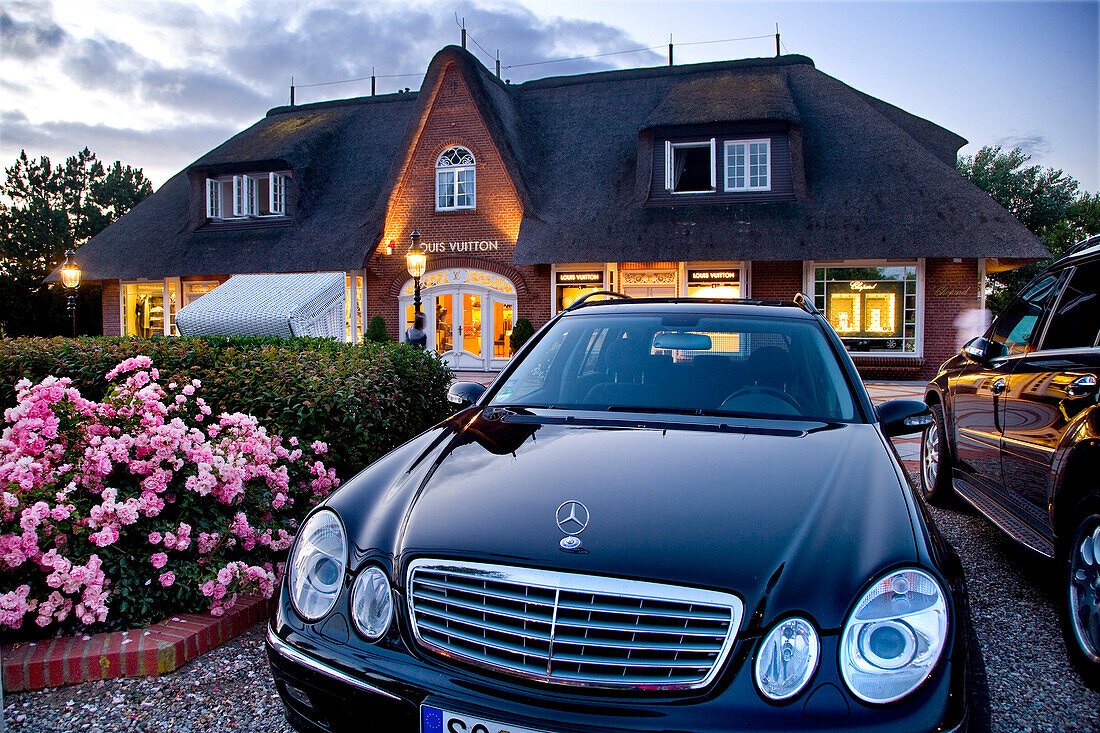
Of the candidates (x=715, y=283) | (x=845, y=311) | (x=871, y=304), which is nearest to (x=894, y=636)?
(x=715, y=283)

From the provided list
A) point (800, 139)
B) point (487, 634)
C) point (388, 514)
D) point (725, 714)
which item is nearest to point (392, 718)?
point (487, 634)

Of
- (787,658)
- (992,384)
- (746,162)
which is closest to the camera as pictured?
(787,658)

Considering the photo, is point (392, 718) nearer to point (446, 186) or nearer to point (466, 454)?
point (466, 454)

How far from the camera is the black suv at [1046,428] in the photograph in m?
3.16

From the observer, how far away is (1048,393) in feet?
12.1

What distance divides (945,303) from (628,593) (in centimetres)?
1967

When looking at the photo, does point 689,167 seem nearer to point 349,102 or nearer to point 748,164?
point 748,164

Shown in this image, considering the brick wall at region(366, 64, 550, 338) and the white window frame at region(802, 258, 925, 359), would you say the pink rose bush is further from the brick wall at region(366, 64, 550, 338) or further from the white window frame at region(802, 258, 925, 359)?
the white window frame at region(802, 258, 925, 359)

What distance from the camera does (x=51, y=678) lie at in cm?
Result: 299

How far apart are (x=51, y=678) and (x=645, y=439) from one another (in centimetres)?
256

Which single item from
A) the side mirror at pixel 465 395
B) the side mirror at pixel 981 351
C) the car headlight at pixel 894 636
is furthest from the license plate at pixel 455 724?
the side mirror at pixel 981 351

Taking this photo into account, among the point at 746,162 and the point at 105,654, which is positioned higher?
the point at 746,162

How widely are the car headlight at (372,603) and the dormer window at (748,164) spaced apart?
19.2 metres

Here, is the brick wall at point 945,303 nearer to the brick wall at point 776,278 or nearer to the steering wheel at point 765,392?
the brick wall at point 776,278
